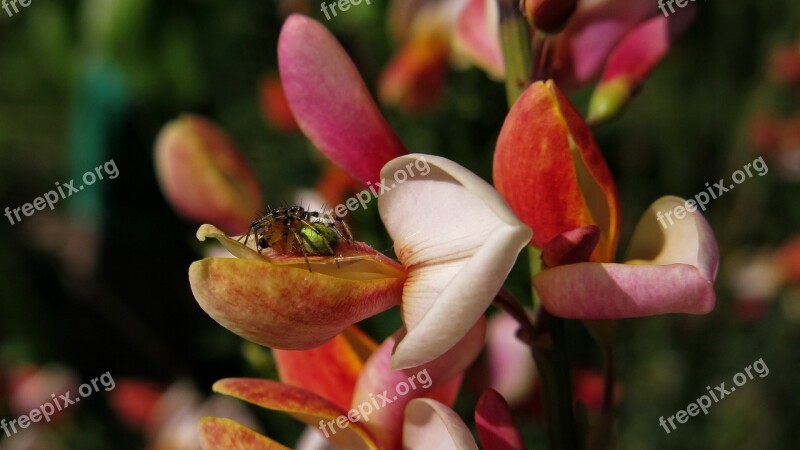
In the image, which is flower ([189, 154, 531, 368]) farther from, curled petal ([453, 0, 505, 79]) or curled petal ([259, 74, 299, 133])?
curled petal ([259, 74, 299, 133])

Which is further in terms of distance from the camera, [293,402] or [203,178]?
[203,178]

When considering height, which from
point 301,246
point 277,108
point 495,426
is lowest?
point 495,426

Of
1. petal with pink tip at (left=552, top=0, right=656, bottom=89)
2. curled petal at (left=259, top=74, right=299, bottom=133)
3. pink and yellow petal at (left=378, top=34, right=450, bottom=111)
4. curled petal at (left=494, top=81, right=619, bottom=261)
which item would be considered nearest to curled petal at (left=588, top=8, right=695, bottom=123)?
petal with pink tip at (left=552, top=0, right=656, bottom=89)

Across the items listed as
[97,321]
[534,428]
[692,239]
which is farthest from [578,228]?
[97,321]

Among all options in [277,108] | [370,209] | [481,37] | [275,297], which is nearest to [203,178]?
[370,209]

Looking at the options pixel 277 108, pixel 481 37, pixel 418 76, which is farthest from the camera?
pixel 277 108

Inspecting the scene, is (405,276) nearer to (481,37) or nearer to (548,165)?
(548,165)

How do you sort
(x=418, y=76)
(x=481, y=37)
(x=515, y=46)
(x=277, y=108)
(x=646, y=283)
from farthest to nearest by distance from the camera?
(x=277, y=108), (x=418, y=76), (x=481, y=37), (x=515, y=46), (x=646, y=283)

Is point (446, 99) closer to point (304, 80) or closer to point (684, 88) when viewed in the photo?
point (304, 80)
